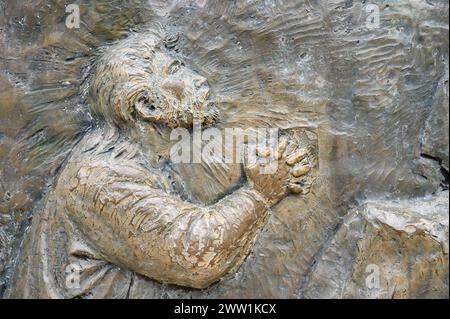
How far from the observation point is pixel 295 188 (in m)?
2.07

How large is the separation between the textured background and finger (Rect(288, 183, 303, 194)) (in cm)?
3

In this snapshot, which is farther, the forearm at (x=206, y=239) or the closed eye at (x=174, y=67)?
the closed eye at (x=174, y=67)

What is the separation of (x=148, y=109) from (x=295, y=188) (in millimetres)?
507

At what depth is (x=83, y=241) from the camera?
2029mm

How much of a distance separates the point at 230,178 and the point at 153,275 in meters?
0.37

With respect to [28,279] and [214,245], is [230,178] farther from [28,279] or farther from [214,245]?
[28,279]

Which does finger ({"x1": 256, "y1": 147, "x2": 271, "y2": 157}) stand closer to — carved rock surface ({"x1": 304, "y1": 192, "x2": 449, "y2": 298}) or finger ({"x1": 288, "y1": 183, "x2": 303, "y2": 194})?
finger ({"x1": 288, "y1": 183, "x2": 303, "y2": 194})

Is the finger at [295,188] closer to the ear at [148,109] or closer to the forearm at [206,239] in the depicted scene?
the forearm at [206,239]

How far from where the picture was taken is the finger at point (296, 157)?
205 centimetres

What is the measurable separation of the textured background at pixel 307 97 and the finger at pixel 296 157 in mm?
69

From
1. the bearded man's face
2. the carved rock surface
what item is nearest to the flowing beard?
the bearded man's face

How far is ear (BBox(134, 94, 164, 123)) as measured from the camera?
2.01m

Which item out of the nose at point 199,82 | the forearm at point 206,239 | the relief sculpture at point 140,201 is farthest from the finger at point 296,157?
the nose at point 199,82

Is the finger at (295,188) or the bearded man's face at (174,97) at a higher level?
the bearded man's face at (174,97)
